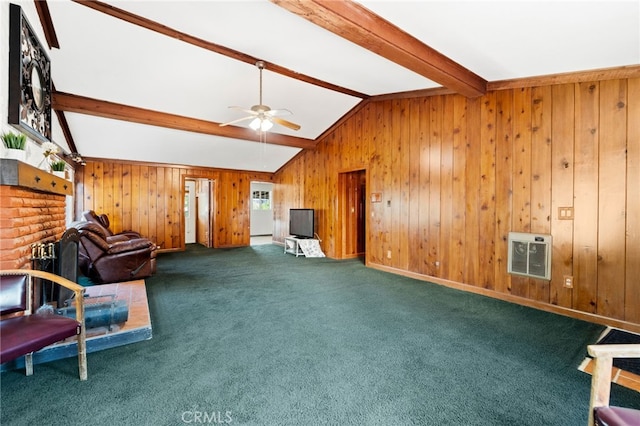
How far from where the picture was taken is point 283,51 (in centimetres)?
358

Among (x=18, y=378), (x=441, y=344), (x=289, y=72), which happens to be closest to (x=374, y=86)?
(x=289, y=72)

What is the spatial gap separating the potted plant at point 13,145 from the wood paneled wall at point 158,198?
5499mm


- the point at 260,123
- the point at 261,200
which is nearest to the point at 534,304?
the point at 260,123

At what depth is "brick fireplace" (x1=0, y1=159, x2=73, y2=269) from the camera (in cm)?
197

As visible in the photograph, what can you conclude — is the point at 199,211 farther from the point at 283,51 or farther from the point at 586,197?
the point at 586,197

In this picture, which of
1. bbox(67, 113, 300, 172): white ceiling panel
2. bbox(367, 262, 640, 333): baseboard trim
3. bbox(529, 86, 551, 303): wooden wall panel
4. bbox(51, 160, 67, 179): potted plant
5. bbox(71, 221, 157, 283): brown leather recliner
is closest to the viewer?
bbox(367, 262, 640, 333): baseboard trim

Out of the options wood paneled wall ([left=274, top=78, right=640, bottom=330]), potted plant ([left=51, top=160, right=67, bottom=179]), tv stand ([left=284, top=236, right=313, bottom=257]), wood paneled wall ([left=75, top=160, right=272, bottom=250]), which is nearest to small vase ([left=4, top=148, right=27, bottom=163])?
potted plant ([left=51, top=160, right=67, bottom=179])

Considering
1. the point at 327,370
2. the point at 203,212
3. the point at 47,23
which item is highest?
the point at 47,23

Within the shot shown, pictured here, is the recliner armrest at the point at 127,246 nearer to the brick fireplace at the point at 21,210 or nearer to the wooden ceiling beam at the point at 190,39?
the brick fireplace at the point at 21,210

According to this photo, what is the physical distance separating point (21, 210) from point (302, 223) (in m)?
5.42

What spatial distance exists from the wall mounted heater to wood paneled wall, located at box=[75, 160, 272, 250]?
7.00 metres

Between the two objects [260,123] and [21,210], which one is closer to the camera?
[21,210]

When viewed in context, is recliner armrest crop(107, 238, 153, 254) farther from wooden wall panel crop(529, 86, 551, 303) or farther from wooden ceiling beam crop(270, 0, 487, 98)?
wooden wall panel crop(529, 86, 551, 303)

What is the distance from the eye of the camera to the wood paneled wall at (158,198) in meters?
6.78
